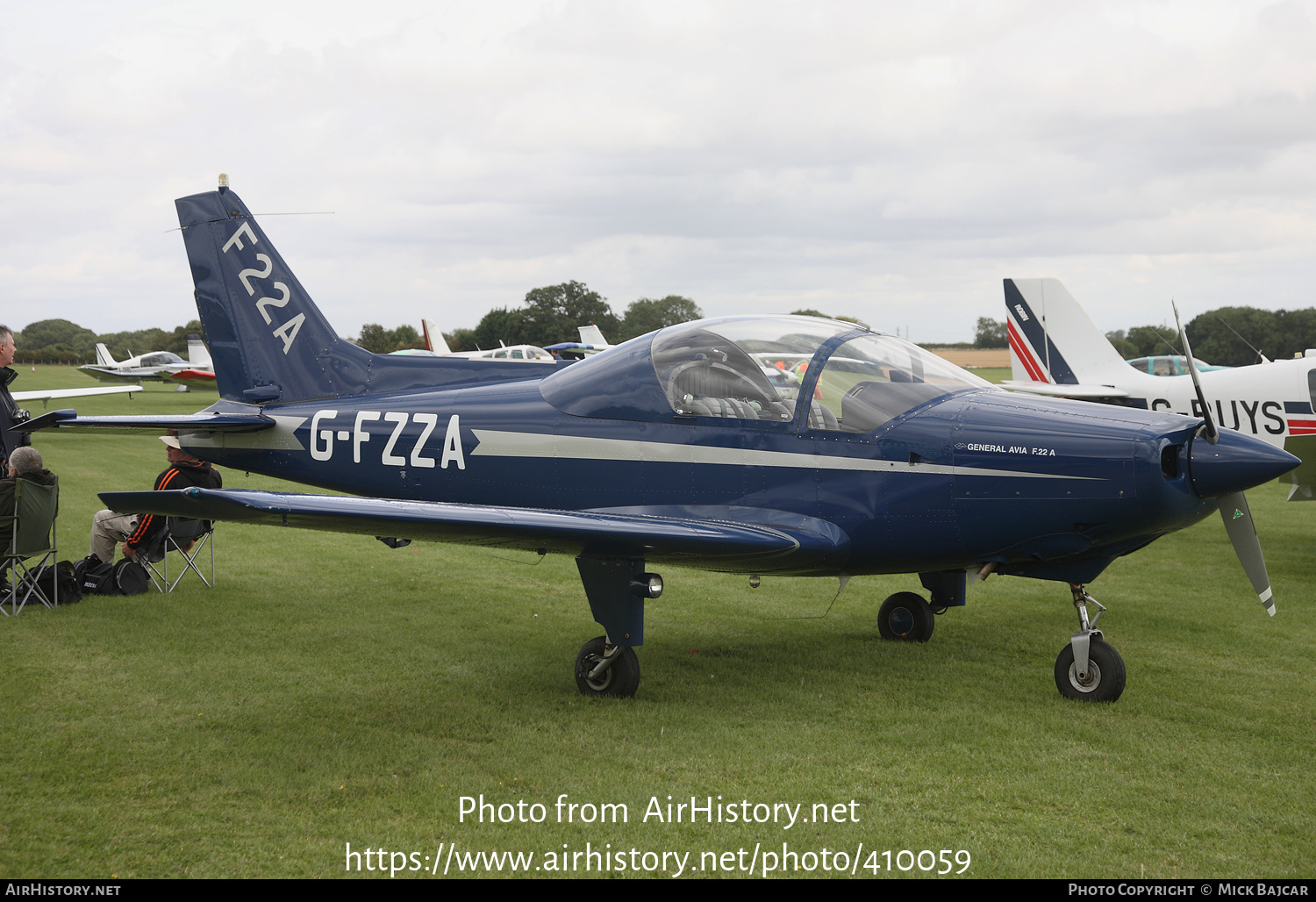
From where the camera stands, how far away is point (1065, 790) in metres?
4.04

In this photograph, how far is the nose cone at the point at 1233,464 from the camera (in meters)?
4.48

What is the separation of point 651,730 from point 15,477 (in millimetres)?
5162

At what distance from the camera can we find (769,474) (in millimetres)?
5199

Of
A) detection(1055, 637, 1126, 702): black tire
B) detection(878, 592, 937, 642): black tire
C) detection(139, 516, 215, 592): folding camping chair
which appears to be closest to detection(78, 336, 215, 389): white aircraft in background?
detection(139, 516, 215, 592): folding camping chair

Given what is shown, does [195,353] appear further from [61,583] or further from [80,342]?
[80,342]

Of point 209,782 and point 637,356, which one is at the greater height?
point 637,356

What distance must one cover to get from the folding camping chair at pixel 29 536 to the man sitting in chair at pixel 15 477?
0.03m

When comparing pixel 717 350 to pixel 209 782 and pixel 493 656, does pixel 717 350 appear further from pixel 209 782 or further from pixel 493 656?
pixel 209 782

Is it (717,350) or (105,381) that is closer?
(717,350)

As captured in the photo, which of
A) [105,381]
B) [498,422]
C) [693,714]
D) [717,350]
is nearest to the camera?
[693,714]

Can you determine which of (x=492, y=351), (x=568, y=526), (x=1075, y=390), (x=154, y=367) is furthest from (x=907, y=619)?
(x=154, y=367)

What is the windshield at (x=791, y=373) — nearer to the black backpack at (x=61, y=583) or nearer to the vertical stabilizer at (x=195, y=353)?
the black backpack at (x=61, y=583)

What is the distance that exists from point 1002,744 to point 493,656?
322 cm
